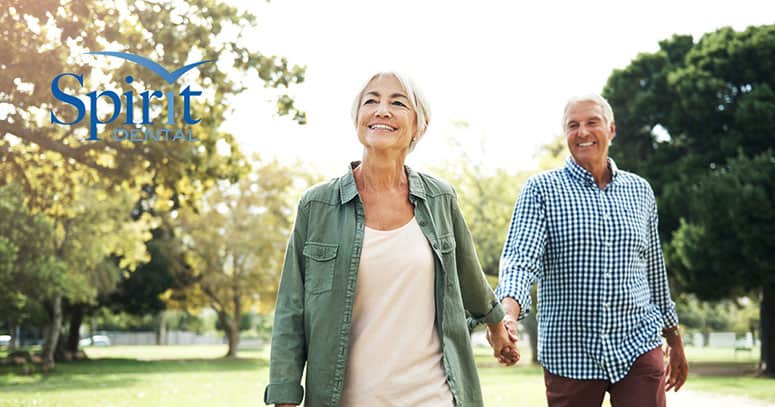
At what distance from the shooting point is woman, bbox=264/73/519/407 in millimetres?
3221

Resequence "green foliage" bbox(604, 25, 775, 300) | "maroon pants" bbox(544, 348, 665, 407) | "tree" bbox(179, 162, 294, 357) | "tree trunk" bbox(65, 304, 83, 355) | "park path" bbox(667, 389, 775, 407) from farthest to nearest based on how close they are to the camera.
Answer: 1. "tree trunk" bbox(65, 304, 83, 355)
2. "tree" bbox(179, 162, 294, 357)
3. "green foliage" bbox(604, 25, 775, 300)
4. "park path" bbox(667, 389, 775, 407)
5. "maroon pants" bbox(544, 348, 665, 407)

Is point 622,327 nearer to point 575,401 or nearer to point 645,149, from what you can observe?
point 575,401

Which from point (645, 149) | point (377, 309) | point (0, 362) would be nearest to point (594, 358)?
point (377, 309)

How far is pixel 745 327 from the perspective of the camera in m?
94.0

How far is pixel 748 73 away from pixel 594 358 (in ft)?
81.8

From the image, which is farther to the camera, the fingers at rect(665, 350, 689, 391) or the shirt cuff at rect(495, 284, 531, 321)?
the fingers at rect(665, 350, 689, 391)

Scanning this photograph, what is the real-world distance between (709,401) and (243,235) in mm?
27435

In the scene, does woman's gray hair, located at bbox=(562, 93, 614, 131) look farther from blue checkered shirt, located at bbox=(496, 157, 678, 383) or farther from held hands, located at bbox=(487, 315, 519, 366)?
held hands, located at bbox=(487, 315, 519, 366)

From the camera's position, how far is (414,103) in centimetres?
342

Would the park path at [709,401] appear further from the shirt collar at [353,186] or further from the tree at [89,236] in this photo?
the tree at [89,236]

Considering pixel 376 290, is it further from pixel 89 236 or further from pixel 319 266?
pixel 89 236

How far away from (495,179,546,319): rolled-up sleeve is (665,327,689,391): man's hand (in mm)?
982

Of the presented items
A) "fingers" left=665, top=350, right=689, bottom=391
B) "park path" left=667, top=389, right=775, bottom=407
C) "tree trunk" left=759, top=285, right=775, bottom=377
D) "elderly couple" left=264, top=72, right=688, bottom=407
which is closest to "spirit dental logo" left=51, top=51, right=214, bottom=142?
"park path" left=667, top=389, right=775, bottom=407

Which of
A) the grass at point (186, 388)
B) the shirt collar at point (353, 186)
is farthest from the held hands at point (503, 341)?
the grass at point (186, 388)
